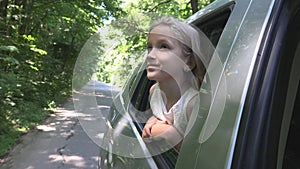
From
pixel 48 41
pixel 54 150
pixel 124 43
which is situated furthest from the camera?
pixel 48 41

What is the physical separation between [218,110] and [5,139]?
595 centimetres

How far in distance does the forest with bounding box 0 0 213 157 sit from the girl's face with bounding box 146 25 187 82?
73 mm

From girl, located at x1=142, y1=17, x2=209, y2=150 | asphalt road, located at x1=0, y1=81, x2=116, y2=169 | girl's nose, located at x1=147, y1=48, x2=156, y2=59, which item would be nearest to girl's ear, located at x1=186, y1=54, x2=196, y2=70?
girl, located at x1=142, y1=17, x2=209, y2=150

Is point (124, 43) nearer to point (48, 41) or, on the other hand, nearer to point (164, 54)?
point (164, 54)

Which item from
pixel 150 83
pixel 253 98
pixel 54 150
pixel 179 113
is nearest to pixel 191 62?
pixel 179 113

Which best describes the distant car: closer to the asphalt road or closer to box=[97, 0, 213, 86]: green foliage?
box=[97, 0, 213, 86]: green foliage

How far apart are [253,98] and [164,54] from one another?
47 centimetres

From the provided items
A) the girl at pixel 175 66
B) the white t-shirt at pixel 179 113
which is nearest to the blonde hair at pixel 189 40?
the girl at pixel 175 66

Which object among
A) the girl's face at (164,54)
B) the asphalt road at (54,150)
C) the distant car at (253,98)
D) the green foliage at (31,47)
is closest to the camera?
the distant car at (253,98)

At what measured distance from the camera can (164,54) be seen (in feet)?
4.09

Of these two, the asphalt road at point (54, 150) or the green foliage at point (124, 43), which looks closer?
the green foliage at point (124, 43)

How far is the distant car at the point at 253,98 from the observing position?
826 mm

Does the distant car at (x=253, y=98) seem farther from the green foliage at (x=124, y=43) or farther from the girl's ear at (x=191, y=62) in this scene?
the green foliage at (x=124, y=43)

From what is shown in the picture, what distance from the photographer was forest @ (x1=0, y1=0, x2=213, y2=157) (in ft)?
4.37
